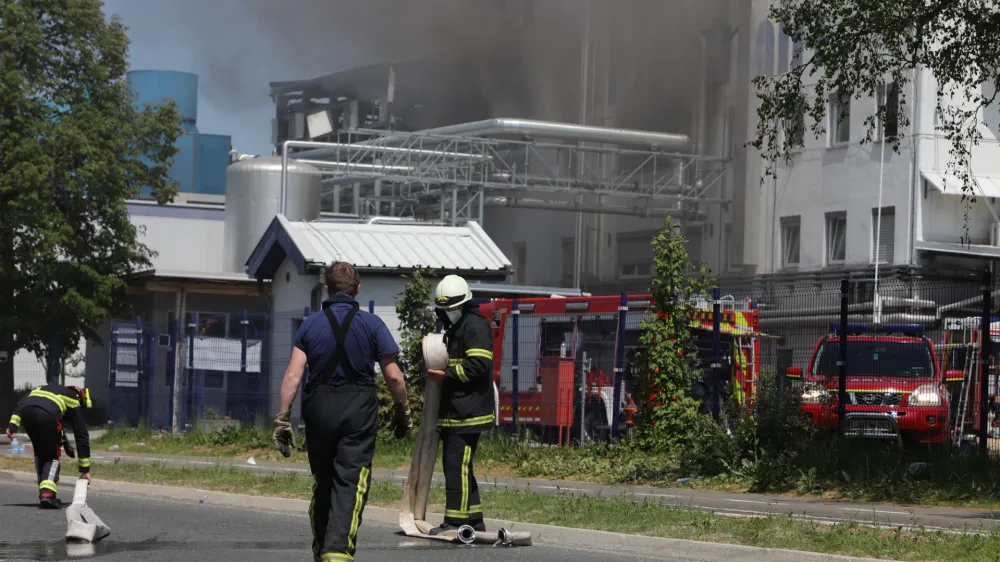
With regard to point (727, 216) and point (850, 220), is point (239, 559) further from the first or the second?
point (727, 216)

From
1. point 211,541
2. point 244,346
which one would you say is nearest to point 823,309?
point 244,346

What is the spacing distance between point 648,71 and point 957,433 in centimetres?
3037

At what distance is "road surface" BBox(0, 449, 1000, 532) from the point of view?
1080 cm

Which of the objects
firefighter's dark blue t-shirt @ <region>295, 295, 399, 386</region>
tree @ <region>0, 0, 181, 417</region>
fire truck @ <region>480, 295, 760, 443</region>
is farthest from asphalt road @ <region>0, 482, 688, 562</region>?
tree @ <region>0, 0, 181, 417</region>

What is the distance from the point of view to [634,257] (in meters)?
44.7

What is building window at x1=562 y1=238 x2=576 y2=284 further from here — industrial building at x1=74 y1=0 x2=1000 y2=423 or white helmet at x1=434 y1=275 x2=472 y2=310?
white helmet at x1=434 y1=275 x2=472 y2=310

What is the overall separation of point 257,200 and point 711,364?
2459 cm

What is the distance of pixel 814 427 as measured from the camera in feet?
50.0

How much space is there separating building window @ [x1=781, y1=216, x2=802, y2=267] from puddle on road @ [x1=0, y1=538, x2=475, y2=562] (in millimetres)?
31468

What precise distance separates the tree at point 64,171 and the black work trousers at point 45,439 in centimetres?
1698

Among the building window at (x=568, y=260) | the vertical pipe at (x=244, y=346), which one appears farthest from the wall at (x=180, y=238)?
the vertical pipe at (x=244, y=346)

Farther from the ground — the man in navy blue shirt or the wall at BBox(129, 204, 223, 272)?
the wall at BBox(129, 204, 223, 272)

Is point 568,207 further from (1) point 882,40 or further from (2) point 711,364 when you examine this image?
(1) point 882,40

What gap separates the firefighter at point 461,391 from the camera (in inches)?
380
